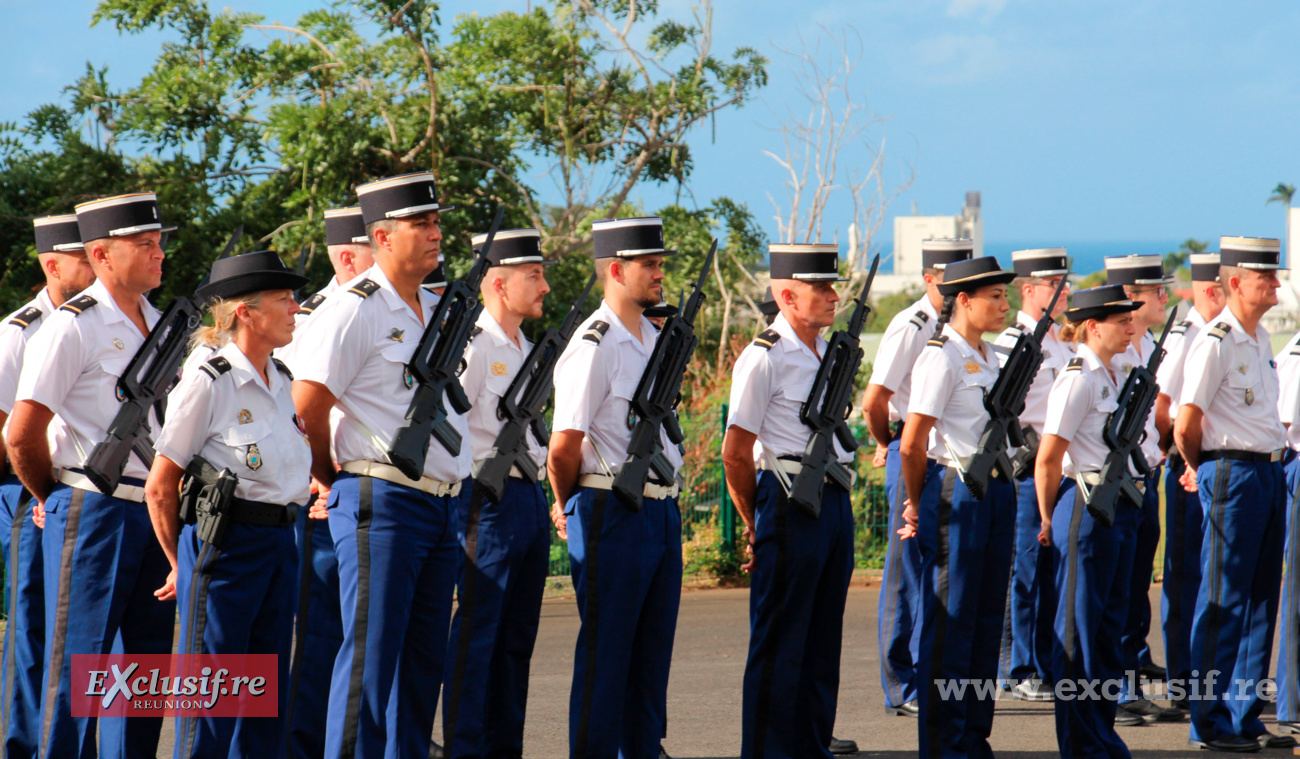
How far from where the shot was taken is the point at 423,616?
175 inches

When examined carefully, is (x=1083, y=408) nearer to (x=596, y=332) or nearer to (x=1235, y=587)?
(x=1235, y=587)

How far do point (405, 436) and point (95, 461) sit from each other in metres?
1.24

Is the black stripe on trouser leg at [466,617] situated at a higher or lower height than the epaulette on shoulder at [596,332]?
lower

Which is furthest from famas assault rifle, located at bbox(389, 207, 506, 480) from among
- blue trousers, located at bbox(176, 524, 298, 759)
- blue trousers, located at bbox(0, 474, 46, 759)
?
blue trousers, located at bbox(0, 474, 46, 759)

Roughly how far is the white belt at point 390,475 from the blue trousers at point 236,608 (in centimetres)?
31

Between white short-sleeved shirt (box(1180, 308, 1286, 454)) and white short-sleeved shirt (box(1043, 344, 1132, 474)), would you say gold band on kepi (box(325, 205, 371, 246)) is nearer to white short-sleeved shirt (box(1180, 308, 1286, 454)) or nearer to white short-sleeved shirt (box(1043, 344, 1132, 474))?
white short-sleeved shirt (box(1043, 344, 1132, 474))

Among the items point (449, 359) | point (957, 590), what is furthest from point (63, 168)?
point (957, 590)

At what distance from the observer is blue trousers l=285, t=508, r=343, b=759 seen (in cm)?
496

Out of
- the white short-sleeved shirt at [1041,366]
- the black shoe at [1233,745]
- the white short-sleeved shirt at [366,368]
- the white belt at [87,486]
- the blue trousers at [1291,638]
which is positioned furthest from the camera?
A: the white short-sleeved shirt at [1041,366]

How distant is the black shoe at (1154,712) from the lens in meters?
6.66

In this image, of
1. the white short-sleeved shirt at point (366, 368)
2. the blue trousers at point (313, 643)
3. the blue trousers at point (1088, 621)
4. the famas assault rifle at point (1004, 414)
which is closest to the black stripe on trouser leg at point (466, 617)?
the blue trousers at point (313, 643)

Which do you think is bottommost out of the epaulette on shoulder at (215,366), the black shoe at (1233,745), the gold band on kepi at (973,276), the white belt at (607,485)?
the black shoe at (1233,745)

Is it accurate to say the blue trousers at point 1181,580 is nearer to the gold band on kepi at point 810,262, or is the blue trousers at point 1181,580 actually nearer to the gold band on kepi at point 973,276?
the gold band on kepi at point 973,276

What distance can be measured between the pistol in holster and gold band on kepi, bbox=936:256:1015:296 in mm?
2968
